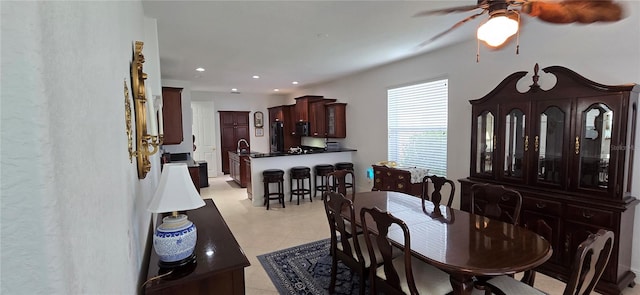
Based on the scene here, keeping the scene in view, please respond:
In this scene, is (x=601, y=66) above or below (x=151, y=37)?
below

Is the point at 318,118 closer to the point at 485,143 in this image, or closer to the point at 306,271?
the point at 485,143

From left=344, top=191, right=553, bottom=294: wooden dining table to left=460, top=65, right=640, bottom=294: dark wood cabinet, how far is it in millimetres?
1021

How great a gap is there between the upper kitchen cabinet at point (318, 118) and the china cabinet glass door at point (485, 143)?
396cm

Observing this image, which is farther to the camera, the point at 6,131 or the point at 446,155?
the point at 446,155

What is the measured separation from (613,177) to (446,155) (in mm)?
2025

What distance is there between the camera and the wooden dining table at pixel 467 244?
1581mm

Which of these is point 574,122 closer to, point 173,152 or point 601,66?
point 601,66

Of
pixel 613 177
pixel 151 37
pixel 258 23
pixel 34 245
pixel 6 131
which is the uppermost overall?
pixel 258 23

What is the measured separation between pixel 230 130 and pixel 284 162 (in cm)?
381

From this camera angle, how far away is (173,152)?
254 inches

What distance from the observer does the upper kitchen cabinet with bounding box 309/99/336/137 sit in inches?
278

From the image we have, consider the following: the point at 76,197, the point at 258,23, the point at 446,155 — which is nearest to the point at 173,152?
the point at 258,23

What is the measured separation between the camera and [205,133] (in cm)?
854

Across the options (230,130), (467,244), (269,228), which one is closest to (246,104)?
(230,130)
